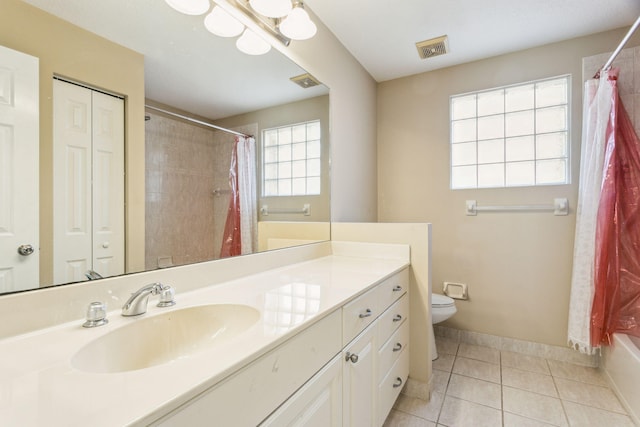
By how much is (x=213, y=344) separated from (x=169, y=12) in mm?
1144

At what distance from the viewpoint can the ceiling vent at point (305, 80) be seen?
1.77 metres

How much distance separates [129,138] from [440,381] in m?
2.09

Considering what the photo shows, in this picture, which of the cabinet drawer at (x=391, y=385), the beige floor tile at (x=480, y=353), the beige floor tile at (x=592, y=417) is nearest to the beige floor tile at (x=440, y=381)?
the cabinet drawer at (x=391, y=385)

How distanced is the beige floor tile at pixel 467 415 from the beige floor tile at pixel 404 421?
8cm

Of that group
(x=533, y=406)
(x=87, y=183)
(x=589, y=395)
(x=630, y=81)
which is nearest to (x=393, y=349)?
(x=533, y=406)

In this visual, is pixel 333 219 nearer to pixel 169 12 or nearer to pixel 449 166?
pixel 449 166

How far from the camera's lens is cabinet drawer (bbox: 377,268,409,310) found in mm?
1324

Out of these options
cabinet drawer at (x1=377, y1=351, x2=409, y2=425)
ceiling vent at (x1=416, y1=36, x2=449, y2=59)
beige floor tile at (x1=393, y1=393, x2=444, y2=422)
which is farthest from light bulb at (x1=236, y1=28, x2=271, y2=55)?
beige floor tile at (x1=393, y1=393, x2=444, y2=422)

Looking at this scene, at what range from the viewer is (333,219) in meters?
2.06

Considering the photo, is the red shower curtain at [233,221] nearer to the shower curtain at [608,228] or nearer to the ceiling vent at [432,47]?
the ceiling vent at [432,47]

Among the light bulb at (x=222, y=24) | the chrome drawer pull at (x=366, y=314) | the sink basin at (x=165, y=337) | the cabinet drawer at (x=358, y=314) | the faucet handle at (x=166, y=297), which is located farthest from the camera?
the light bulb at (x=222, y=24)

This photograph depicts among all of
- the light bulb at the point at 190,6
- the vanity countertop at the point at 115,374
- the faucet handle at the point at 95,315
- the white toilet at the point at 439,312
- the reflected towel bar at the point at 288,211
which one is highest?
the light bulb at the point at 190,6

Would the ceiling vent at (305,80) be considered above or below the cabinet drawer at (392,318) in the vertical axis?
above

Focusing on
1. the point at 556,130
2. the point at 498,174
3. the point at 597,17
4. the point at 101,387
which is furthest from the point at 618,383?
the point at 101,387
